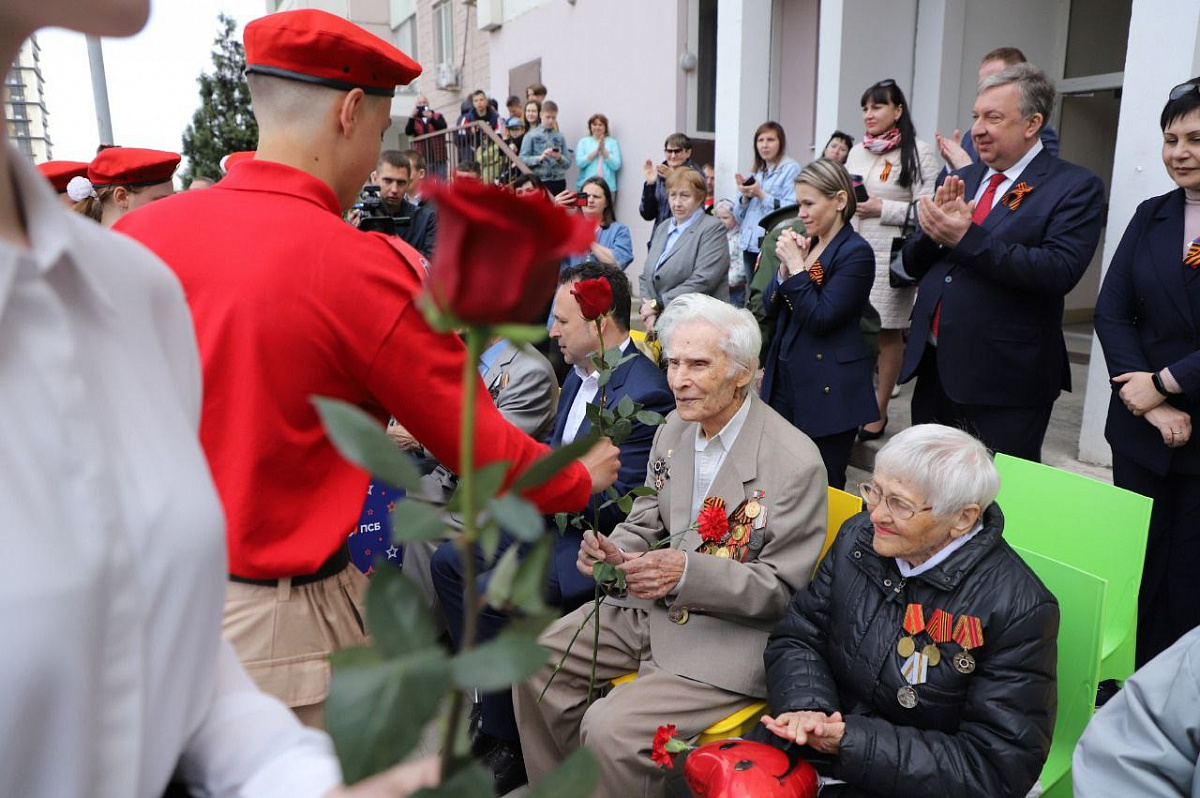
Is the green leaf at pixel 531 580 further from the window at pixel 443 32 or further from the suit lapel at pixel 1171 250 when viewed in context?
the window at pixel 443 32

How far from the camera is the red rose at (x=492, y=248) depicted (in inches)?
15.7

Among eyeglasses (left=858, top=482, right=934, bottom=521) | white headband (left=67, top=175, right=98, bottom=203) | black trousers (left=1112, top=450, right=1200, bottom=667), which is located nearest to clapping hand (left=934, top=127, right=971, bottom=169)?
black trousers (left=1112, top=450, right=1200, bottom=667)

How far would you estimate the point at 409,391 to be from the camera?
Answer: 139cm

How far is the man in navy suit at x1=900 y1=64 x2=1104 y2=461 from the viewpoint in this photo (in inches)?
121

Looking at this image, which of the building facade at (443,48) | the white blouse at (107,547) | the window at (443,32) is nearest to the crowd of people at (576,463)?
the white blouse at (107,547)

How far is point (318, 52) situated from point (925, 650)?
68.9 inches

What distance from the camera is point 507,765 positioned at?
2.90 meters

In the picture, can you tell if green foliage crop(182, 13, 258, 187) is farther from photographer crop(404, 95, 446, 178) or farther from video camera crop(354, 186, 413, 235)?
video camera crop(354, 186, 413, 235)

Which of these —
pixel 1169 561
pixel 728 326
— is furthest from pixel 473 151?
pixel 1169 561

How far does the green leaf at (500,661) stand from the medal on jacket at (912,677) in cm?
177

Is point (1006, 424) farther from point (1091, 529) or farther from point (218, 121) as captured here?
point (218, 121)

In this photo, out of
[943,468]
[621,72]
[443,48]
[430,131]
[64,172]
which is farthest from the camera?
[443,48]

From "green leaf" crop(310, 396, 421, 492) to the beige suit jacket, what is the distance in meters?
1.97

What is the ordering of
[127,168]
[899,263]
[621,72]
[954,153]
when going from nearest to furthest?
[127,168] < [954,153] < [899,263] < [621,72]
